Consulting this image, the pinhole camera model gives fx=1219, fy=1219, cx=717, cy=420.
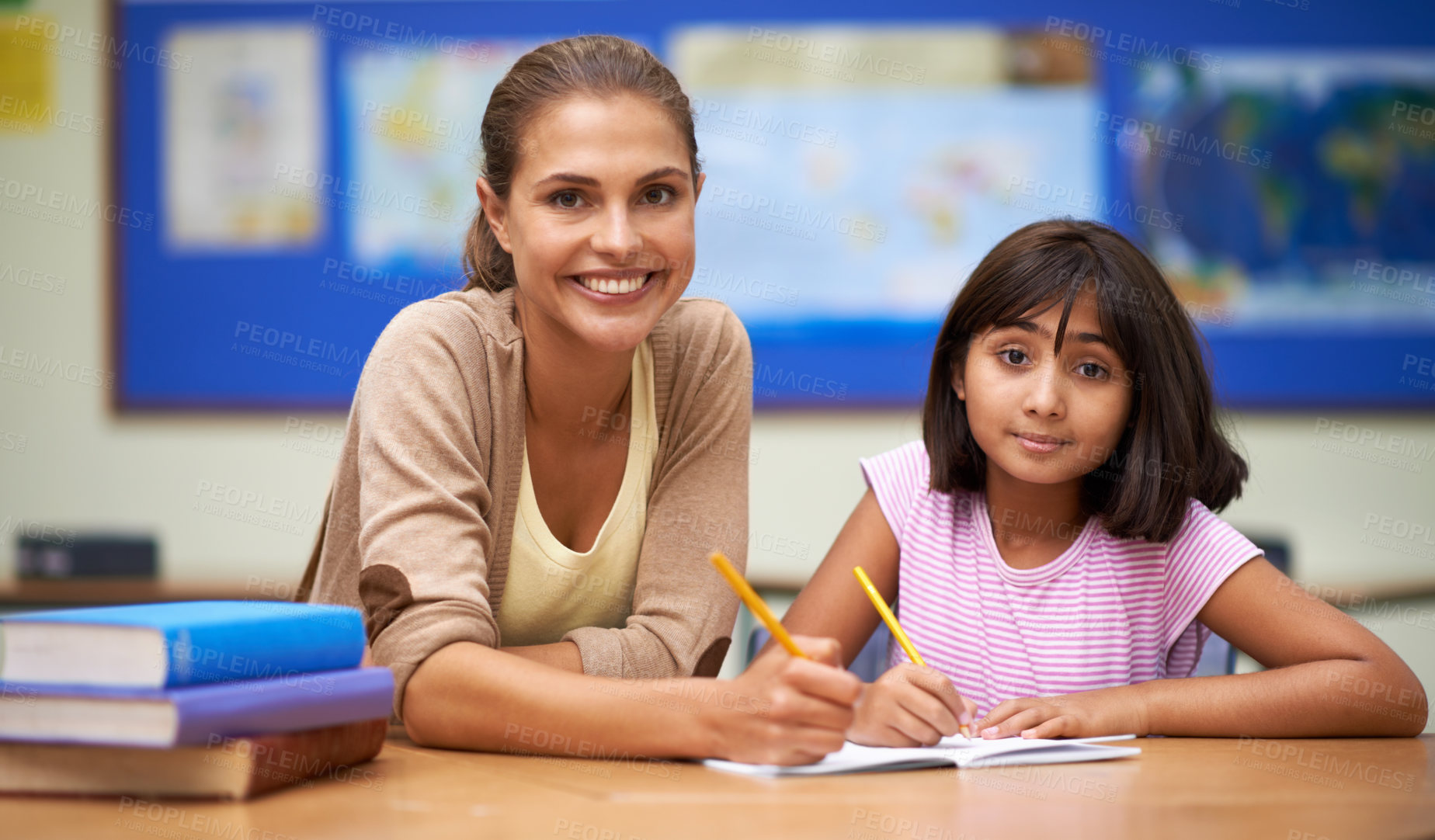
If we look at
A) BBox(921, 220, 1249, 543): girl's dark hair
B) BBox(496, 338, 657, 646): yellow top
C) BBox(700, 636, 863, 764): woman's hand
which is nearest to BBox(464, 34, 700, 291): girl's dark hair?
BBox(496, 338, 657, 646): yellow top

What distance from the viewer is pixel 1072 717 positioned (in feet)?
3.77

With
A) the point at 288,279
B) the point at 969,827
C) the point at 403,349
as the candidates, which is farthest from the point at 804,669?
the point at 288,279

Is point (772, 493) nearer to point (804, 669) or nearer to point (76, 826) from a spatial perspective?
point (804, 669)

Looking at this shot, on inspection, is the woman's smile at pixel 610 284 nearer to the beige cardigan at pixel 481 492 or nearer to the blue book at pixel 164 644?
the beige cardigan at pixel 481 492

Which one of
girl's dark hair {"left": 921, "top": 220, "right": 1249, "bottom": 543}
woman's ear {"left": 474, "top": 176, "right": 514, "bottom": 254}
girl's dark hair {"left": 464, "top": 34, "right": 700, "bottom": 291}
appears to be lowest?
girl's dark hair {"left": 921, "top": 220, "right": 1249, "bottom": 543}

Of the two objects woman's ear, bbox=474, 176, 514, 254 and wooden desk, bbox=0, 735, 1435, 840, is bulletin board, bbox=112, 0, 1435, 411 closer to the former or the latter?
woman's ear, bbox=474, 176, 514, 254

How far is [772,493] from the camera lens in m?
→ 3.19

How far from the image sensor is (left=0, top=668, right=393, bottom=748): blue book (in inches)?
31.6

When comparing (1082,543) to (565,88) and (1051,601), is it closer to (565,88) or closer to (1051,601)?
(1051,601)

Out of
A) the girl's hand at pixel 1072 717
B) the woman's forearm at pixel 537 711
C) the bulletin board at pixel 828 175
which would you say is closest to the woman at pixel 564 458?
the woman's forearm at pixel 537 711

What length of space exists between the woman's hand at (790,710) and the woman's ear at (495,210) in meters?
0.60

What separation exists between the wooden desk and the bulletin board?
2.16m

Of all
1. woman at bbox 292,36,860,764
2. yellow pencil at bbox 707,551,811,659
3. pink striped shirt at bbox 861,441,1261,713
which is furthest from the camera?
pink striped shirt at bbox 861,441,1261,713

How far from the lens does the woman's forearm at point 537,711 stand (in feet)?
3.21
